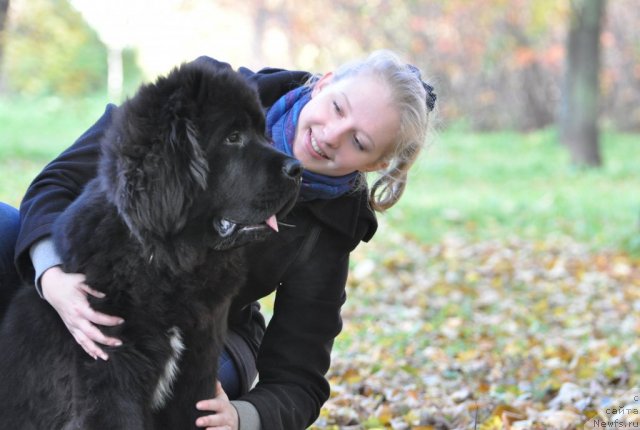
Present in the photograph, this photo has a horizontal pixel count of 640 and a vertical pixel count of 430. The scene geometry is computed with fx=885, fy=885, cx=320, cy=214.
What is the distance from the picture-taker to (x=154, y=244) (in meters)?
2.92

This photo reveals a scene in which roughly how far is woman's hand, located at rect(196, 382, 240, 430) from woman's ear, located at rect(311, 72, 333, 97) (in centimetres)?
122

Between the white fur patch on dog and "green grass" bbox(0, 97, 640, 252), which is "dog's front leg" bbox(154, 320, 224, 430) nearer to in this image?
the white fur patch on dog

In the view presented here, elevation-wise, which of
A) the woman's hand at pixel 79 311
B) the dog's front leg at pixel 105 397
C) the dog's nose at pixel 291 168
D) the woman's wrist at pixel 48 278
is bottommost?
the dog's front leg at pixel 105 397

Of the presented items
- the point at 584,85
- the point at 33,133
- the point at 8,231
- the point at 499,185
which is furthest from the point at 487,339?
the point at 33,133

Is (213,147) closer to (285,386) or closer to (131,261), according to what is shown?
(131,261)

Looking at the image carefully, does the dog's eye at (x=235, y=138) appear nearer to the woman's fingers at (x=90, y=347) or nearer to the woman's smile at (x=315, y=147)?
the woman's smile at (x=315, y=147)

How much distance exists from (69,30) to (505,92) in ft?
41.1

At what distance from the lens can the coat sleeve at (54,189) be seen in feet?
10.6

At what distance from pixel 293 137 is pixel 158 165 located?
0.80m

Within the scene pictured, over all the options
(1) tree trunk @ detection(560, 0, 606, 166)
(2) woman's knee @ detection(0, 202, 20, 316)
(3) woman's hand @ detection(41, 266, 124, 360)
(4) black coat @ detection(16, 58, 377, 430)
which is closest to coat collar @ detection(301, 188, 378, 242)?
(4) black coat @ detection(16, 58, 377, 430)

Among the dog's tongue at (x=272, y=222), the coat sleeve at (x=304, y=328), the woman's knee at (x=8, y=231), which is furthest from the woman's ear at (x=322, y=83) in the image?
the woman's knee at (x=8, y=231)

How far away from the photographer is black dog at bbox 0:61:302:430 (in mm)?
2865

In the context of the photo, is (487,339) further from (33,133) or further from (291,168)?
(33,133)

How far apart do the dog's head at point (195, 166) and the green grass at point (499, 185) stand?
157 cm
